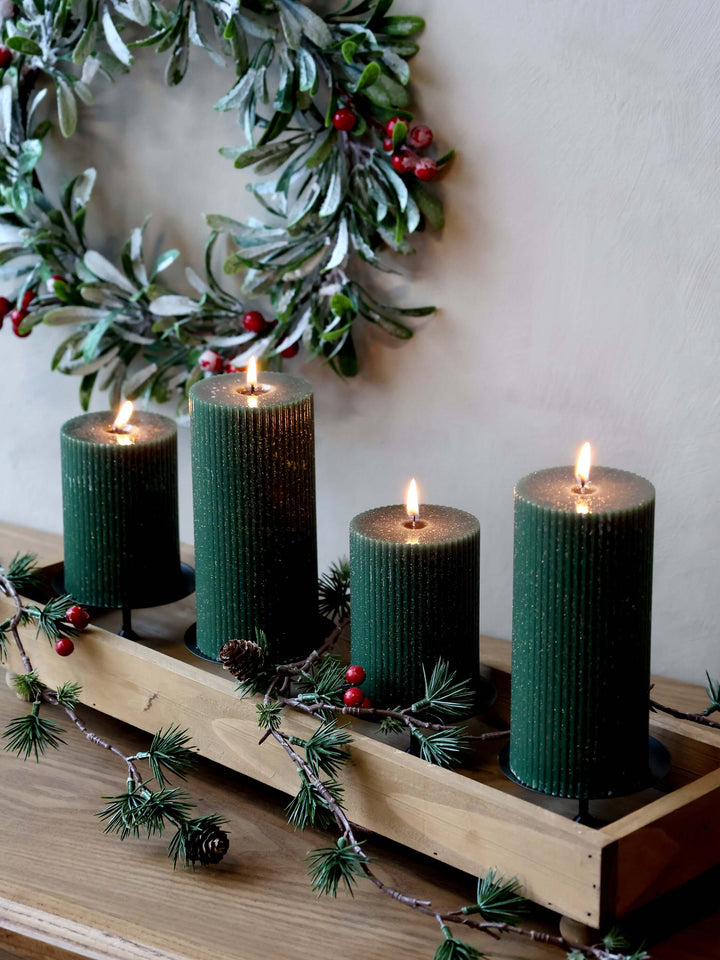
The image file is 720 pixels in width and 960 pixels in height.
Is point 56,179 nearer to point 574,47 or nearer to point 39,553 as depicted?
point 39,553

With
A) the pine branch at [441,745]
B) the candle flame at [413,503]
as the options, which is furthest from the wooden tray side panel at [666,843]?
the candle flame at [413,503]

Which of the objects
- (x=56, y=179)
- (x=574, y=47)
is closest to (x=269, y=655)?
(x=574, y=47)

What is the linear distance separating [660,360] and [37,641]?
47 centimetres

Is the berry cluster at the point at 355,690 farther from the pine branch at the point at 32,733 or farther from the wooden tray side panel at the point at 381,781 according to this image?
the pine branch at the point at 32,733

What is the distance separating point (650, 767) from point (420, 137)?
0.46 metres

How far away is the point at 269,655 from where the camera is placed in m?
0.71

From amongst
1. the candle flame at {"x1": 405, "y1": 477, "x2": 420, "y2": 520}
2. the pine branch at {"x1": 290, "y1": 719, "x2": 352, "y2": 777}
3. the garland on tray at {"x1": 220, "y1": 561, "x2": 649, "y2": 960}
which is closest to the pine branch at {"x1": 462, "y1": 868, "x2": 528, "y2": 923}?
the garland on tray at {"x1": 220, "y1": 561, "x2": 649, "y2": 960}

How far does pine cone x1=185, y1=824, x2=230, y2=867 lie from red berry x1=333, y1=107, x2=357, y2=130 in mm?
487

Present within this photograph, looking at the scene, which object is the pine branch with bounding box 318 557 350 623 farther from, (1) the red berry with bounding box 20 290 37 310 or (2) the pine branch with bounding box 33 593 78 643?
(1) the red berry with bounding box 20 290 37 310

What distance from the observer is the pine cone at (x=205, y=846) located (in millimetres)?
667

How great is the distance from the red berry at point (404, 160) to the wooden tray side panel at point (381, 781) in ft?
1.23

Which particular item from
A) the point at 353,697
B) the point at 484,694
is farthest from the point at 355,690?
the point at 484,694

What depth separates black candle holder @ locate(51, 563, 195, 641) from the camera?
2.73 feet

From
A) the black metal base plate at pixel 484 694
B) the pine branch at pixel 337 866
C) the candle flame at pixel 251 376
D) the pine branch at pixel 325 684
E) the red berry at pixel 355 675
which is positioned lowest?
the pine branch at pixel 337 866
